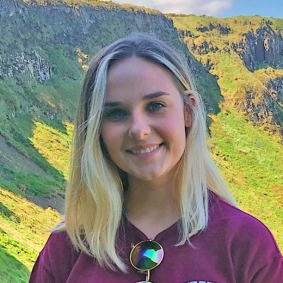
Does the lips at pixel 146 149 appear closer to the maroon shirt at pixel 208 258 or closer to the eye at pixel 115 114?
the eye at pixel 115 114

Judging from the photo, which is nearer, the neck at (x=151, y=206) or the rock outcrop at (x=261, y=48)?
the neck at (x=151, y=206)

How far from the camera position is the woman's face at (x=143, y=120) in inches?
87.6

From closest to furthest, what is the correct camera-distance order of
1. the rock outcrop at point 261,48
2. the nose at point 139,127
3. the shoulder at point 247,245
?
the shoulder at point 247,245 → the nose at point 139,127 → the rock outcrop at point 261,48

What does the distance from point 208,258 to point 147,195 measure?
0.39m

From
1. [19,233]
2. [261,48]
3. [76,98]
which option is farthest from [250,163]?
[19,233]

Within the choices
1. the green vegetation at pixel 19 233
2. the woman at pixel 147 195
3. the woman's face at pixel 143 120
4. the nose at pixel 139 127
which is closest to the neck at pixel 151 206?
the woman at pixel 147 195

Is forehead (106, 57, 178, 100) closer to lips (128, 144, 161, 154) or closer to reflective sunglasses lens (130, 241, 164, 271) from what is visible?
lips (128, 144, 161, 154)

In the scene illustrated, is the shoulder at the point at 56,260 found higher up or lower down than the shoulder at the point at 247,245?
lower down

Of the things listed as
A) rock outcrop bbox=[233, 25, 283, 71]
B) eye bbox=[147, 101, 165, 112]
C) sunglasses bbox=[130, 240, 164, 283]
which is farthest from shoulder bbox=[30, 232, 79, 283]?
rock outcrop bbox=[233, 25, 283, 71]

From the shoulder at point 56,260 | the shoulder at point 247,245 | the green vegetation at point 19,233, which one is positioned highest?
the shoulder at point 247,245

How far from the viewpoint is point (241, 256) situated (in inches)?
81.8

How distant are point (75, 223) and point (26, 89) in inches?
1599

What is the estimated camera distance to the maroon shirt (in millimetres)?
2059

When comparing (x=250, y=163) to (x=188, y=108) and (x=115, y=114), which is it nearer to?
(x=188, y=108)
